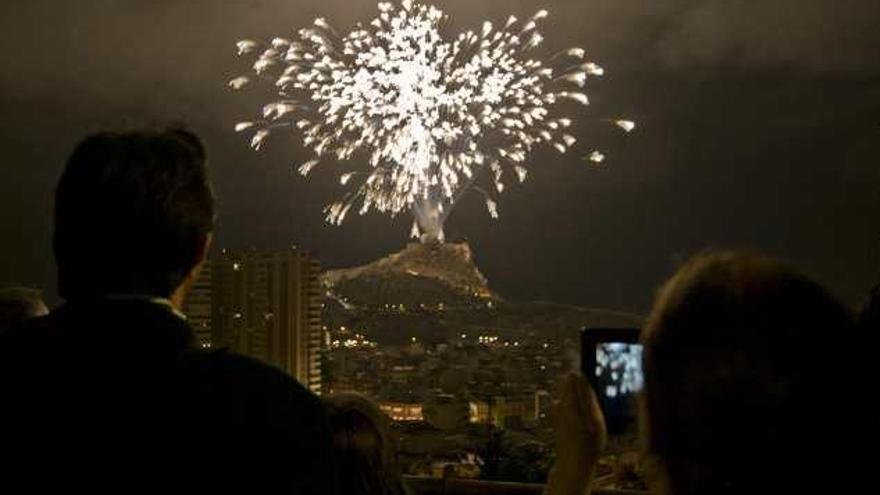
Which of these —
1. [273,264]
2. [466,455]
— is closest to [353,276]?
[273,264]

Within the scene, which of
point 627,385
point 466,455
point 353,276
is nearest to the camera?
point 627,385

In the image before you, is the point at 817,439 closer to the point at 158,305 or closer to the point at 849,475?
the point at 849,475

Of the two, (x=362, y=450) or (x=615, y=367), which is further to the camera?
(x=615, y=367)

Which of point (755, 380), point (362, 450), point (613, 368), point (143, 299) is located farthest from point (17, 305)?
point (755, 380)

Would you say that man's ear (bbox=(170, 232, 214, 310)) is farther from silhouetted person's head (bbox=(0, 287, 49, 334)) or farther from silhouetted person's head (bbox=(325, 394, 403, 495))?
silhouetted person's head (bbox=(0, 287, 49, 334))

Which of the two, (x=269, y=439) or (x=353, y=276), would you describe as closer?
(x=269, y=439)

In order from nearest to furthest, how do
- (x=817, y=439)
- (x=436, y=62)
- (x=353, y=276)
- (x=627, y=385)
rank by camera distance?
(x=817, y=439)
(x=627, y=385)
(x=436, y=62)
(x=353, y=276)

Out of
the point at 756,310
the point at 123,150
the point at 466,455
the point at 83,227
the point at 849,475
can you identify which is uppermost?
the point at 123,150

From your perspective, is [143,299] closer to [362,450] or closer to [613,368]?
[362,450]
